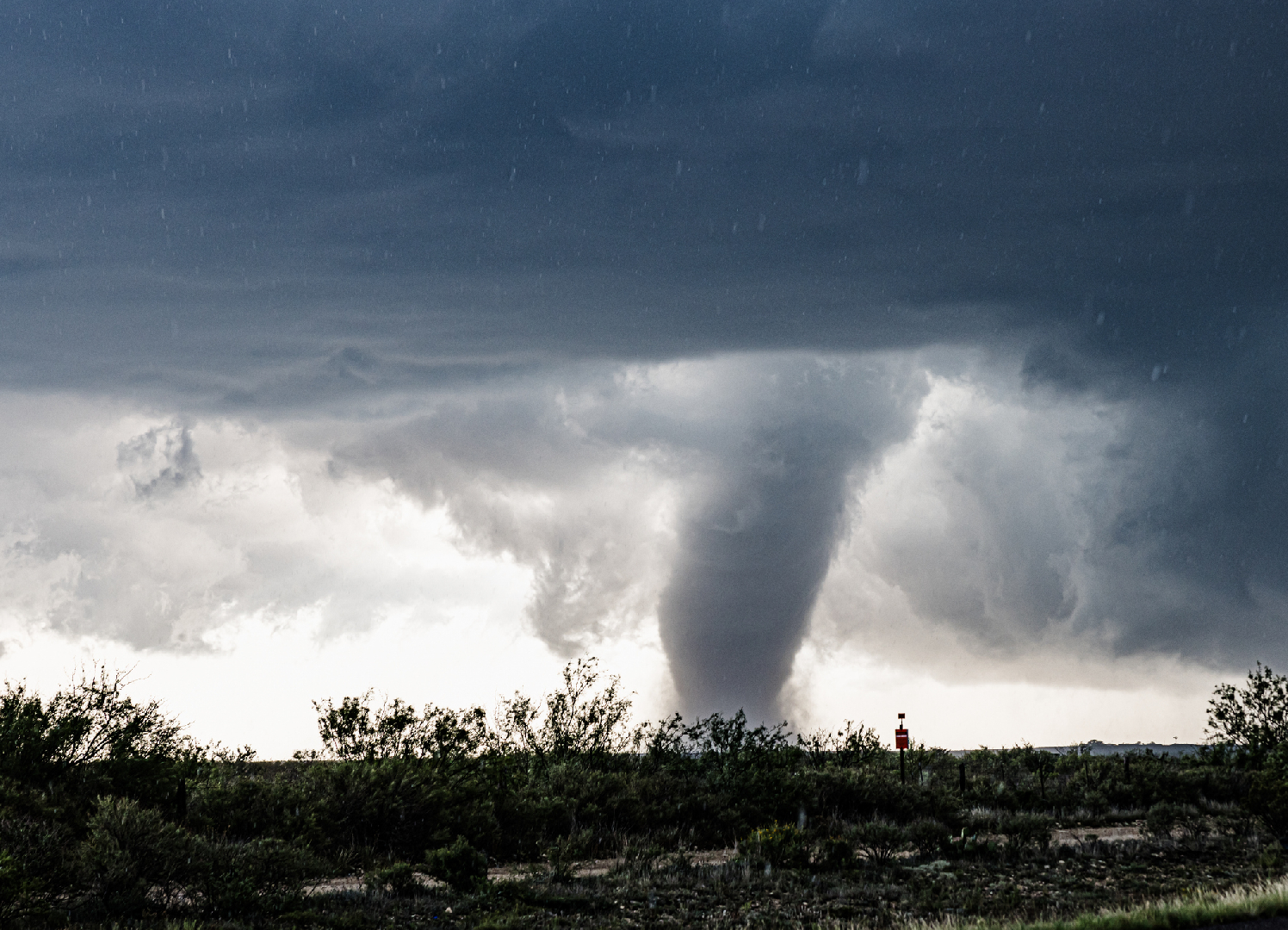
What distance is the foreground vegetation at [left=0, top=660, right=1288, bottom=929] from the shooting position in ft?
50.6

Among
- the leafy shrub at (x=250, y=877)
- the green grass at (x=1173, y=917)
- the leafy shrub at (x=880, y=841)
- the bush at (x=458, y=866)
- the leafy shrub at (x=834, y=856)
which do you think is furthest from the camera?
the leafy shrub at (x=880, y=841)

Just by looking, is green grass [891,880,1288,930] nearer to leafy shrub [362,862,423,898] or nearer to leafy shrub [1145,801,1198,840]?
leafy shrub [362,862,423,898]

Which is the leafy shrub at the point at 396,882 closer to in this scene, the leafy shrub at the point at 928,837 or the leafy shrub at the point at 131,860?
the leafy shrub at the point at 131,860

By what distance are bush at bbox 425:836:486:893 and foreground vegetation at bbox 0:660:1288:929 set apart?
0.16 feet

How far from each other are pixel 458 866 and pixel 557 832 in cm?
704

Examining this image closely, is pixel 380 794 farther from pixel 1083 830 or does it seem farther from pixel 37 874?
pixel 1083 830

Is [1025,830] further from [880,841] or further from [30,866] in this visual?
[30,866]

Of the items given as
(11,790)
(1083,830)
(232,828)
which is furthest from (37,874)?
(1083,830)

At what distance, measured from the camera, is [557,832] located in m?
24.6

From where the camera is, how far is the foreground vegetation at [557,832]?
1544 centimetres

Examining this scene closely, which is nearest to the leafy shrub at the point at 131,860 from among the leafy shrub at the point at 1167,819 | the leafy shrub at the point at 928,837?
the leafy shrub at the point at 928,837

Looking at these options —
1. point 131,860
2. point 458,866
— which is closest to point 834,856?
point 458,866

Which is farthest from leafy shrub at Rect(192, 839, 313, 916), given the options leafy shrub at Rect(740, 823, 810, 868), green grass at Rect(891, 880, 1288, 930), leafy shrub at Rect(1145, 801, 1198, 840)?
leafy shrub at Rect(1145, 801, 1198, 840)

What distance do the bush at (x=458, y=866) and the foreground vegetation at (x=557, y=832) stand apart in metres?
0.05
